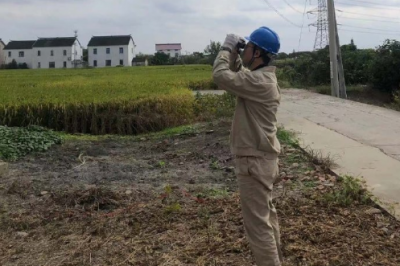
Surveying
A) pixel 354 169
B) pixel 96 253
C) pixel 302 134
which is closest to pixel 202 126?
pixel 302 134

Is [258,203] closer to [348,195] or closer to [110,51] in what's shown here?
[348,195]

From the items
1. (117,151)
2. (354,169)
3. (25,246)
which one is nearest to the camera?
(25,246)

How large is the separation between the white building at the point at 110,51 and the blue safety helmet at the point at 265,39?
7305cm

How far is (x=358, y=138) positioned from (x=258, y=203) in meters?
6.23

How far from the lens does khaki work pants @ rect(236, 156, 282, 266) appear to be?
3047 millimetres

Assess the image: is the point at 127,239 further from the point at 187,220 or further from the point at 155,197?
the point at 155,197

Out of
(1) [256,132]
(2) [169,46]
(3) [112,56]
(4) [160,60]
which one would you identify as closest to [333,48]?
(1) [256,132]

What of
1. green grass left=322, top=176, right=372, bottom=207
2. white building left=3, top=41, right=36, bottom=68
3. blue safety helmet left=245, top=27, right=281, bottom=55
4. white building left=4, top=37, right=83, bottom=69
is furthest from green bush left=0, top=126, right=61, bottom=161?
white building left=3, top=41, right=36, bottom=68

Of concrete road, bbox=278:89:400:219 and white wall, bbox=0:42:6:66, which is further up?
white wall, bbox=0:42:6:66

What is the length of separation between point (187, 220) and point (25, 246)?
147 centimetres

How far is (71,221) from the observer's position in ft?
15.0

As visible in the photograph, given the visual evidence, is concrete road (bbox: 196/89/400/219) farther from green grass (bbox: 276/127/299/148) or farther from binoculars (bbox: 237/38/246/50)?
binoculars (bbox: 237/38/246/50)

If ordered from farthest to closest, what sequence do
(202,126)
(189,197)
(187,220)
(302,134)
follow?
(202,126)
(302,134)
(189,197)
(187,220)

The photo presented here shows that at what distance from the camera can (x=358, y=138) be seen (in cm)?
873
